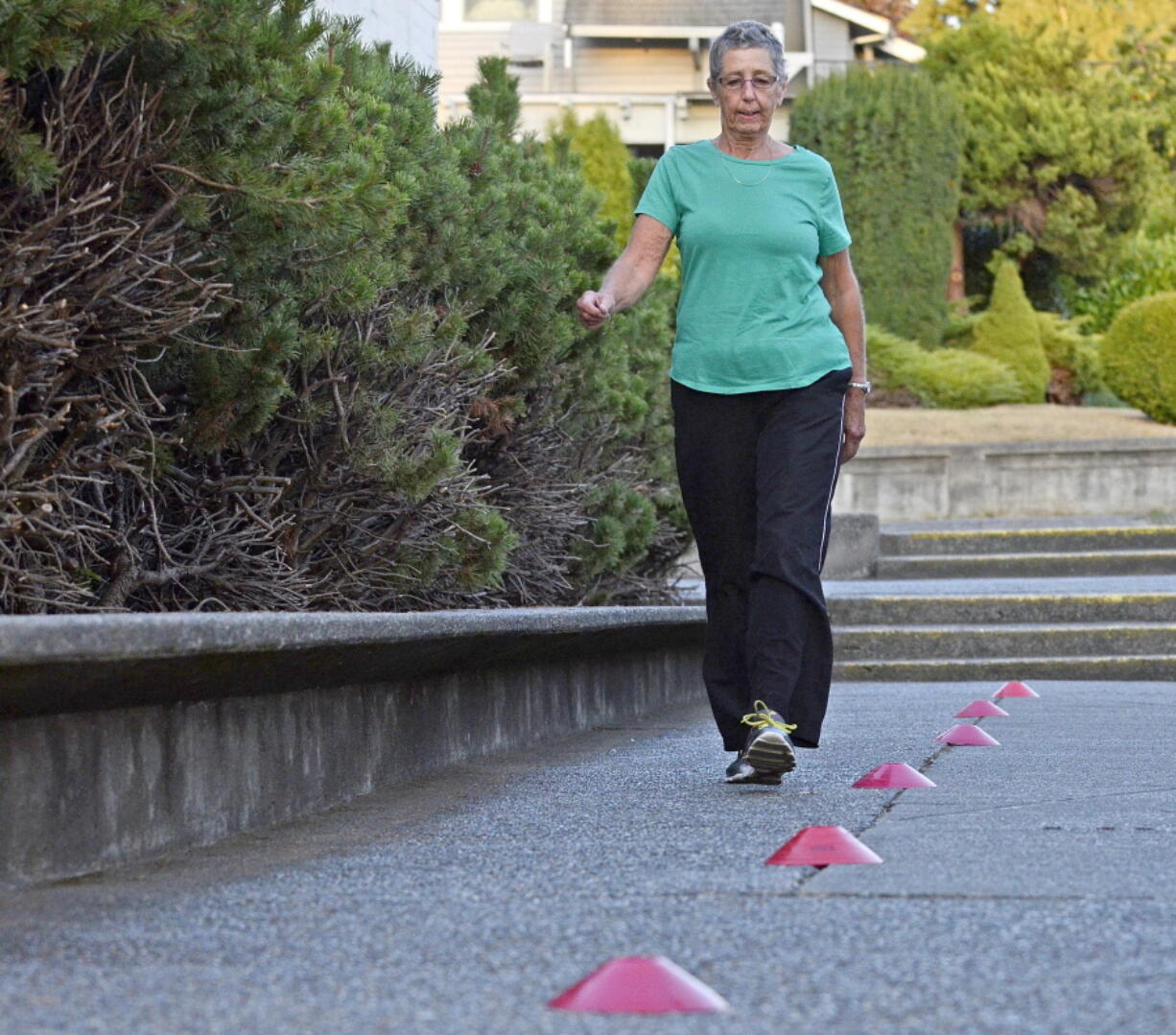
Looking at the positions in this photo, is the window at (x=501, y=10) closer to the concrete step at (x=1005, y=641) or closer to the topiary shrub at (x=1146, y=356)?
the topiary shrub at (x=1146, y=356)

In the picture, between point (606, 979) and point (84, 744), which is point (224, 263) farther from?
point (606, 979)

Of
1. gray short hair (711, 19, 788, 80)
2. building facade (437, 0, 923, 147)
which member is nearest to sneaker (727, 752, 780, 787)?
gray short hair (711, 19, 788, 80)

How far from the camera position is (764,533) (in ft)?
16.7

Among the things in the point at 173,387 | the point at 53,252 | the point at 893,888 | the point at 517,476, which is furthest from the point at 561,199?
the point at 893,888

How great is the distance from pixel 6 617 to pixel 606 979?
115 cm

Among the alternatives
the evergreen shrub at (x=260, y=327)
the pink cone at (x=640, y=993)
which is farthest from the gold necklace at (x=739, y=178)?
the pink cone at (x=640, y=993)

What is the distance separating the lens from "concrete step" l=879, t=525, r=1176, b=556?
44.9 feet

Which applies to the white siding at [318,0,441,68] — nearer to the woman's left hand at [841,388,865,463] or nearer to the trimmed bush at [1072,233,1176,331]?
the woman's left hand at [841,388,865,463]

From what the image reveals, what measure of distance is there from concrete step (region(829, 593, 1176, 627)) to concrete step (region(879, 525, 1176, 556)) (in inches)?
108

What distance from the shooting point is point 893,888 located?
3.42 metres

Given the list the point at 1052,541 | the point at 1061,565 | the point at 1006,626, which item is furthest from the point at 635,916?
the point at 1052,541

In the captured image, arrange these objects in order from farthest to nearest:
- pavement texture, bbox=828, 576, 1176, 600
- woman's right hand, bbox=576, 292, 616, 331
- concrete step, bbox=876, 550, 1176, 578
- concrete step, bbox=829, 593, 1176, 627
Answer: concrete step, bbox=876, 550, 1176, 578 < pavement texture, bbox=828, 576, 1176, 600 < concrete step, bbox=829, 593, 1176, 627 < woman's right hand, bbox=576, 292, 616, 331

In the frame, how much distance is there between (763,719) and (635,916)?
5.82ft

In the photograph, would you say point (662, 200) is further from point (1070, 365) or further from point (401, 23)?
point (1070, 365)
